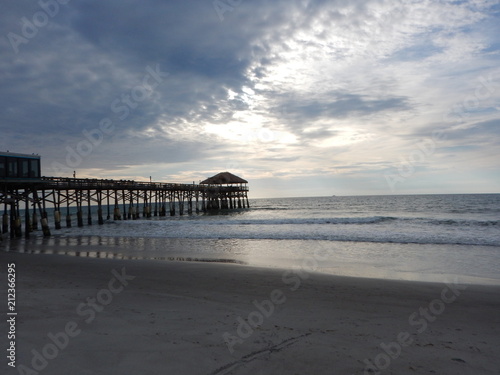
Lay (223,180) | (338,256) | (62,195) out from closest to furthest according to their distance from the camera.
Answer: (338,256)
(62,195)
(223,180)

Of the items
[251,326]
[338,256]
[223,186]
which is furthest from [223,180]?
[251,326]

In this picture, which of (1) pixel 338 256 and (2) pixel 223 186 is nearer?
(1) pixel 338 256

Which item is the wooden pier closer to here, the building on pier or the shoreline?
the building on pier

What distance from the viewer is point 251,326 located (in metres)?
5.29

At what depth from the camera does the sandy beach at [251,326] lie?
156 inches

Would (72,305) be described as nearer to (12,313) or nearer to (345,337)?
(12,313)

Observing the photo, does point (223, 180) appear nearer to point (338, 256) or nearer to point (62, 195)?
point (62, 195)

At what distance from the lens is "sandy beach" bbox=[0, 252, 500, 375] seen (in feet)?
13.0

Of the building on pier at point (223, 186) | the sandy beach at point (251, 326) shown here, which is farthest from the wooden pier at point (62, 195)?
the sandy beach at point (251, 326)

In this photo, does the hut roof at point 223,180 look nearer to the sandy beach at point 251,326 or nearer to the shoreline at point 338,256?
the shoreline at point 338,256

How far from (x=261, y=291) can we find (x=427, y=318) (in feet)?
11.8

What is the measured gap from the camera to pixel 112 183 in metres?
34.8

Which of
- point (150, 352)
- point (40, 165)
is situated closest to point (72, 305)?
point (150, 352)

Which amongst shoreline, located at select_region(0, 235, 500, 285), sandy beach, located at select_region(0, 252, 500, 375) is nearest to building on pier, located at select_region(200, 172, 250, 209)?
shoreline, located at select_region(0, 235, 500, 285)
